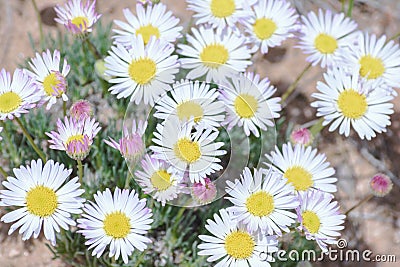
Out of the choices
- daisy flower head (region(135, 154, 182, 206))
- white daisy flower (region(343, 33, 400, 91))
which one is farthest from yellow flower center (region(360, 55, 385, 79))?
daisy flower head (region(135, 154, 182, 206))

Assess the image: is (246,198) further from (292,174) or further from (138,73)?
(138,73)

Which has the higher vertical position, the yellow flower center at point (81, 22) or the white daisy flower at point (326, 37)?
the white daisy flower at point (326, 37)

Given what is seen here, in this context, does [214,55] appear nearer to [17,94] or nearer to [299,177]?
[299,177]

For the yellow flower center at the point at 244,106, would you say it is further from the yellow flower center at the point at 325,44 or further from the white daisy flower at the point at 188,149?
the yellow flower center at the point at 325,44

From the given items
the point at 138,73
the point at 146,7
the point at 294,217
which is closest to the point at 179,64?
the point at 138,73

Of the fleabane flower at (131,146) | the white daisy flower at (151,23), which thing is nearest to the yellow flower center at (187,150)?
the fleabane flower at (131,146)
